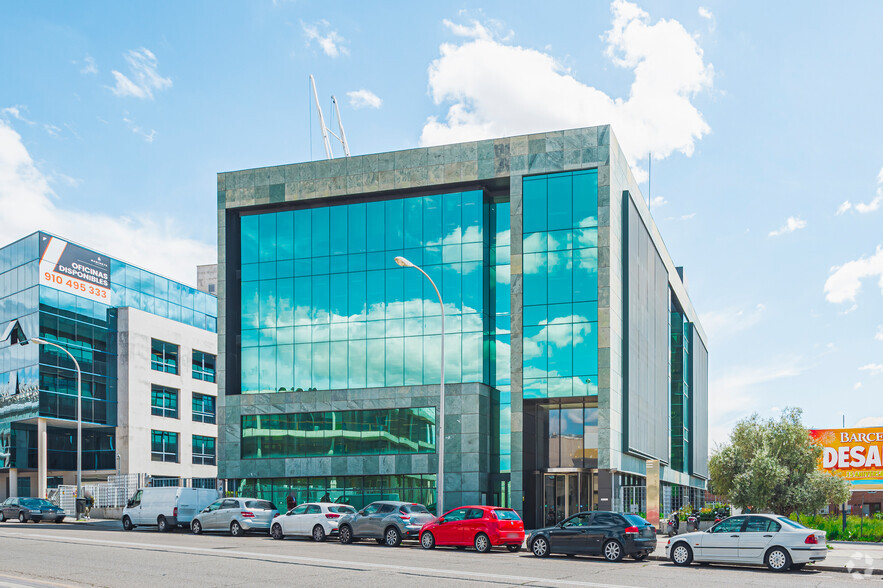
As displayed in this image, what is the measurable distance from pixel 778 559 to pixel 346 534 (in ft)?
47.8

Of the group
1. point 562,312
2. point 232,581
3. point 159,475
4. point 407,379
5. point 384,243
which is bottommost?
Result: point 159,475

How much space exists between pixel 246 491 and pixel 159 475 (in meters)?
26.1

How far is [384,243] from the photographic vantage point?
4466 centimetres

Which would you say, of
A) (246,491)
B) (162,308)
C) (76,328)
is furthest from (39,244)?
(246,491)

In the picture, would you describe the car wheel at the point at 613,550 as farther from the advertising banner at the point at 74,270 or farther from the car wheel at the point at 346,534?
the advertising banner at the point at 74,270

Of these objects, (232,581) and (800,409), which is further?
(800,409)

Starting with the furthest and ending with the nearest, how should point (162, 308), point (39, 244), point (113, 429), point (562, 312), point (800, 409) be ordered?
point (162, 308), point (113, 429), point (39, 244), point (562, 312), point (800, 409)

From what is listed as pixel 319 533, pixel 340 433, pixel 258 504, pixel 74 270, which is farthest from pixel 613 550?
pixel 74 270

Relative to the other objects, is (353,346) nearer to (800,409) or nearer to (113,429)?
(800,409)

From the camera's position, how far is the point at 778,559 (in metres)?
22.2

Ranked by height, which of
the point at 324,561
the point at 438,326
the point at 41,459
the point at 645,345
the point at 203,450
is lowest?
the point at 203,450

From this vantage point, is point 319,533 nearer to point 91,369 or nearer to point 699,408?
point 91,369

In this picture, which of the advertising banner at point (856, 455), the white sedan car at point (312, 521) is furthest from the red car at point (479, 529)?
the advertising banner at point (856, 455)

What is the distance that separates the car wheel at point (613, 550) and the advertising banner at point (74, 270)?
48.8 meters
